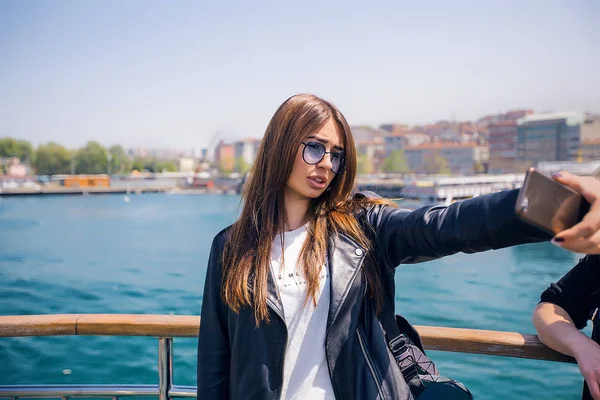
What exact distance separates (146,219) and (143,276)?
23.7 metres

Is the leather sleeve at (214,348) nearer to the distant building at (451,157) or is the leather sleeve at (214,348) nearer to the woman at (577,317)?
the woman at (577,317)

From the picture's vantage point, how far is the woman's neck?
1179mm

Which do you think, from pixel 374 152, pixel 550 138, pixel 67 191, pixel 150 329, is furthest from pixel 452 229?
pixel 374 152

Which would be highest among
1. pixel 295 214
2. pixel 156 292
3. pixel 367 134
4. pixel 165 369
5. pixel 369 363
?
A: pixel 367 134

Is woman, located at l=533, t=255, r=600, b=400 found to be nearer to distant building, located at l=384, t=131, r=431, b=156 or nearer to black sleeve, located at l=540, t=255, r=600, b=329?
black sleeve, located at l=540, t=255, r=600, b=329

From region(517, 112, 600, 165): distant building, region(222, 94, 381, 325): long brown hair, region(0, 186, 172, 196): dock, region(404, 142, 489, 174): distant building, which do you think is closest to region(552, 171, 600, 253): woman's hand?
region(222, 94, 381, 325): long brown hair

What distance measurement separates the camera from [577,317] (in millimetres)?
1136

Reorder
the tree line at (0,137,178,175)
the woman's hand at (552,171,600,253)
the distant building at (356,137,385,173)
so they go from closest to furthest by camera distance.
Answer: the woman's hand at (552,171,600,253) → the tree line at (0,137,178,175) → the distant building at (356,137,385,173)

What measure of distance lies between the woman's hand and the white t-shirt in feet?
1.69

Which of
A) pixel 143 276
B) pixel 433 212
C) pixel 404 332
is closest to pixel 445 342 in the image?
pixel 404 332

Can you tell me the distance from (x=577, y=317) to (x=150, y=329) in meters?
1.10

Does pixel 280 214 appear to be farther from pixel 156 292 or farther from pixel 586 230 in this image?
pixel 156 292

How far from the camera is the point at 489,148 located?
250 ft

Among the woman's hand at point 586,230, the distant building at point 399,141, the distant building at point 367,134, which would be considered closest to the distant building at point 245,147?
the distant building at point 367,134
